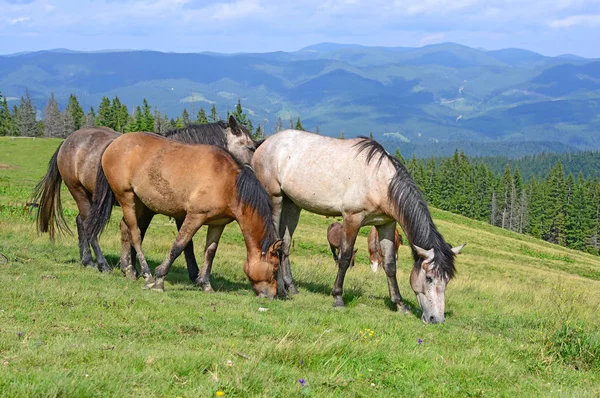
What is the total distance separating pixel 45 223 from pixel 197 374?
8963 mm

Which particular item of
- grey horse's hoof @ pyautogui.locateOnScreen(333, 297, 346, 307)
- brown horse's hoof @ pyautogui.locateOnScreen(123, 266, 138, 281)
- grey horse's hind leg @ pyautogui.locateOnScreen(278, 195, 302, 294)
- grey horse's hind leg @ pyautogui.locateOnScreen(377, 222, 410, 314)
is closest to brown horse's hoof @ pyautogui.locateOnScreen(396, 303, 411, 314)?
grey horse's hind leg @ pyautogui.locateOnScreen(377, 222, 410, 314)

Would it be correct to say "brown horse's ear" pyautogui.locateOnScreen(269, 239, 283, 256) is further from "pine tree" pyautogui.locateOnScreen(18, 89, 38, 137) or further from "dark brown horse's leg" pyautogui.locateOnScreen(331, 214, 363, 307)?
"pine tree" pyautogui.locateOnScreen(18, 89, 38, 137)

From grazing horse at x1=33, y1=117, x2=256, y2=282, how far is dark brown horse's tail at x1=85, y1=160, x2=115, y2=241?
11.7 inches

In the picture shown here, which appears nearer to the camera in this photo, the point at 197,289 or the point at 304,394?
the point at 304,394

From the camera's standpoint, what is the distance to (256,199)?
9.84 metres

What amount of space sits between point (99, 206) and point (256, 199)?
3415mm

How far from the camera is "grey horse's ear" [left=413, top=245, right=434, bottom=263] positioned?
9.45 meters

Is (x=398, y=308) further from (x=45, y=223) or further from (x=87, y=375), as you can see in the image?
(x=45, y=223)

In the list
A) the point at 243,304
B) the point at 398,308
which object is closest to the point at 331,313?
Result: the point at 243,304

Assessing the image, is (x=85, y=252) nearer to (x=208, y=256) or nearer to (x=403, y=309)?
(x=208, y=256)

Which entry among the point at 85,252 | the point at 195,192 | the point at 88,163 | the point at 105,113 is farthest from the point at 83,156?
the point at 105,113

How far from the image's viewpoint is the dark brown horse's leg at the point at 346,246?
10.4 metres

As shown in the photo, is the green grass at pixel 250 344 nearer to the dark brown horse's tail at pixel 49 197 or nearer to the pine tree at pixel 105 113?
the dark brown horse's tail at pixel 49 197

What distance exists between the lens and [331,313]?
29.2 feet
